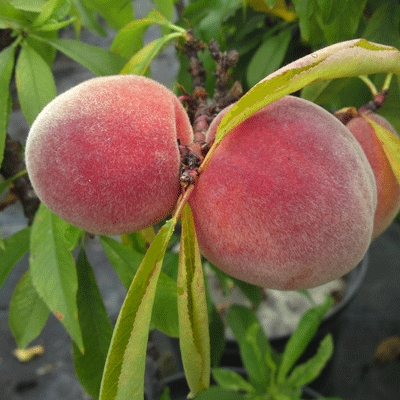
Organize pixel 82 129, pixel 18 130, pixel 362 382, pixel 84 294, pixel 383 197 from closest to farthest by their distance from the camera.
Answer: pixel 82 129
pixel 383 197
pixel 84 294
pixel 362 382
pixel 18 130

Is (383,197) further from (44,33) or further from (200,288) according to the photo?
(44,33)

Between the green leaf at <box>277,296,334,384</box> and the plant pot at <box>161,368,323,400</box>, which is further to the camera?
the plant pot at <box>161,368,323,400</box>

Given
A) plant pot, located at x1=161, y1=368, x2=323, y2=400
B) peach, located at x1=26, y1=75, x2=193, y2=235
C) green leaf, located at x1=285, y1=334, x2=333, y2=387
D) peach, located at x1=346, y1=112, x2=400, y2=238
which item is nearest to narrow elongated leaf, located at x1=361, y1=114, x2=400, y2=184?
peach, located at x1=346, y1=112, x2=400, y2=238

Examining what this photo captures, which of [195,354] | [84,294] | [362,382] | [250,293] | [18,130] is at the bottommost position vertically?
[362,382]

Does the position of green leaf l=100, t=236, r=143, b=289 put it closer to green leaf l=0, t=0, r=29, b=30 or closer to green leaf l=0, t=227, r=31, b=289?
green leaf l=0, t=227, r=31, b=289

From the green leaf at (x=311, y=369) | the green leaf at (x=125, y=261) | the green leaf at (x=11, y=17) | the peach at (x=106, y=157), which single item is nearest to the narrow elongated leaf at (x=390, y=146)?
the peach at (x=106, y=157)

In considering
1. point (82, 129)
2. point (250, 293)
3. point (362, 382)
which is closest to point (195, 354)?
point (82, 129)
